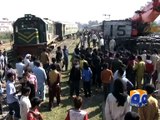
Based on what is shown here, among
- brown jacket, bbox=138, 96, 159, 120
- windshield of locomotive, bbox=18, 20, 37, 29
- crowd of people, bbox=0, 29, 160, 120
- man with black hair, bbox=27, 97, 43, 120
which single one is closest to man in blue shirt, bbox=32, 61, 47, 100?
crowd of people, bbox=0, 29, 160, 120

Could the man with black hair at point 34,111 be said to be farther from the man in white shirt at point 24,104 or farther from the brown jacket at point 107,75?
the brown jacket at point 107,75

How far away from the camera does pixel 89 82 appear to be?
47.2 feet

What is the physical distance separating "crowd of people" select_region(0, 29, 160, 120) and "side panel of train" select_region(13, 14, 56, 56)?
7.39 metres

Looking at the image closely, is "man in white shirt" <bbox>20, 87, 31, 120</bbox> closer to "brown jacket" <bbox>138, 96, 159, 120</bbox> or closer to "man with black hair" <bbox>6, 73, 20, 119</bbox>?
"man with black hair" <bbox>6, 73, 20, 119</bbox>

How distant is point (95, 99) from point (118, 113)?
7323mm

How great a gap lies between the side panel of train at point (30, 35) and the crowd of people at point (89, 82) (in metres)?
7.39

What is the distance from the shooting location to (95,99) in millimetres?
14617

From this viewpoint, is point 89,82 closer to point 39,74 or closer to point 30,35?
point 39,74

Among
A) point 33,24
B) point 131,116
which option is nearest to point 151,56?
point 131,116

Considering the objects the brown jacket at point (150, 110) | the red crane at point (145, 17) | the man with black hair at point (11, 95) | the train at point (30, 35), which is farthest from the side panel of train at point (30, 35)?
the brown jacket at point (150, 110)

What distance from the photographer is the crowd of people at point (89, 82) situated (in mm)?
A: 7254

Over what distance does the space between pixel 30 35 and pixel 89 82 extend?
13299mm

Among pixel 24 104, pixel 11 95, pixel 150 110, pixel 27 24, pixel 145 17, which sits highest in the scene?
pixel 145 17

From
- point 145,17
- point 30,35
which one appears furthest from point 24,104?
point 30,35
